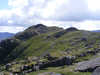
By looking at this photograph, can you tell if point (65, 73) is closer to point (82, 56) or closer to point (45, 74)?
point (45, 74)

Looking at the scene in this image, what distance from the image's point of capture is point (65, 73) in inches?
4584

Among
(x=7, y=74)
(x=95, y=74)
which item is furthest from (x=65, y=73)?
(x=7, y=74)

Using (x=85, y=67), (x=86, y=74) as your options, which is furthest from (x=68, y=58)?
(x=86, y=74)

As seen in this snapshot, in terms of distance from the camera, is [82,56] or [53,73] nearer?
[53,73]

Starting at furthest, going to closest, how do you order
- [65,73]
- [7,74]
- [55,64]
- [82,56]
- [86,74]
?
[82,56] → [55,64] → [7,74] → [65,73] → [86,74]

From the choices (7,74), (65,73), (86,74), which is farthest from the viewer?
(7,74)

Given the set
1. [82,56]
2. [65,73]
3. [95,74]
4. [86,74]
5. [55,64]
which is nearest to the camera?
[95,74]

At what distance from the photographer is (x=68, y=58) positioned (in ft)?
508

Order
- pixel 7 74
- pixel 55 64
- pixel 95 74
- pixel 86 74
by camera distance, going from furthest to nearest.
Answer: pixel 55 64 → pixel 7 74 → pixel 86 74 → pixel 95 74

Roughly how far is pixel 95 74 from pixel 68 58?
2320 inches

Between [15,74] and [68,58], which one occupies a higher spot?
[68,58]

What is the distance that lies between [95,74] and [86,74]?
12.9 m

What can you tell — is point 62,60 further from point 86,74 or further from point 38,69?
point 86,74

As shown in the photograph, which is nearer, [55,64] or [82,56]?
[55,64]
